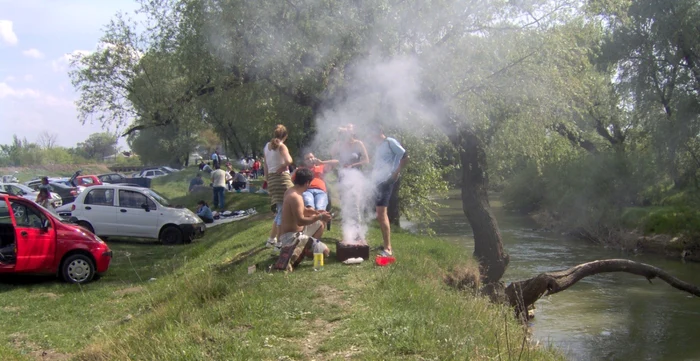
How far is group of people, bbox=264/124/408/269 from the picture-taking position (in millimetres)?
8570

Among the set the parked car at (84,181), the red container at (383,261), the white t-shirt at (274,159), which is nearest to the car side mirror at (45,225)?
the white t-shirt at (274,159)

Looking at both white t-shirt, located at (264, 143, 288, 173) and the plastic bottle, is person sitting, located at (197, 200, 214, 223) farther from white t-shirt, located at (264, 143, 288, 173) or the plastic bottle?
the plastic bottle

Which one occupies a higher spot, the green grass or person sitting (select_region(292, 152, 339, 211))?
person sitting (select_region(292, 152, 339, 211))

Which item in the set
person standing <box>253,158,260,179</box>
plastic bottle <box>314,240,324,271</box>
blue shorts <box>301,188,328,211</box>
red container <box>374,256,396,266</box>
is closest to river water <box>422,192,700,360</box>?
red container <box>374,256,396,266</box>

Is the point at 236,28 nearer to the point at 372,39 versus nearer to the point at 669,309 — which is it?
the point at 372,39

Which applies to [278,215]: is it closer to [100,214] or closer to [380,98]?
[380,98]

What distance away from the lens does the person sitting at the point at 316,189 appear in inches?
380

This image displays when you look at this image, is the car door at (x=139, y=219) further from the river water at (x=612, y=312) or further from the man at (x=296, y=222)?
the river water at (x=612, y=312)

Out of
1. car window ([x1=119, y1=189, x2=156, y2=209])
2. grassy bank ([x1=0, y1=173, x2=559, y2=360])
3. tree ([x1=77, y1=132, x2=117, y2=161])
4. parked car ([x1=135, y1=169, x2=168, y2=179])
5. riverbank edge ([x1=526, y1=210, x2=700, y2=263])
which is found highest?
tree ([x1=77, y1=132, x2=117, y2=161])

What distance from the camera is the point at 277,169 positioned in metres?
10.2

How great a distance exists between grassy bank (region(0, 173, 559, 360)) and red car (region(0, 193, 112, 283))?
1.08ft

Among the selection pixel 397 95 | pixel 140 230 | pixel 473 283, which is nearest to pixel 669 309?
pixel 473 283

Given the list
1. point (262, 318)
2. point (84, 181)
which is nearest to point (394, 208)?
point (262, 318)

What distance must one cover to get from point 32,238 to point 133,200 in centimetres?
722
